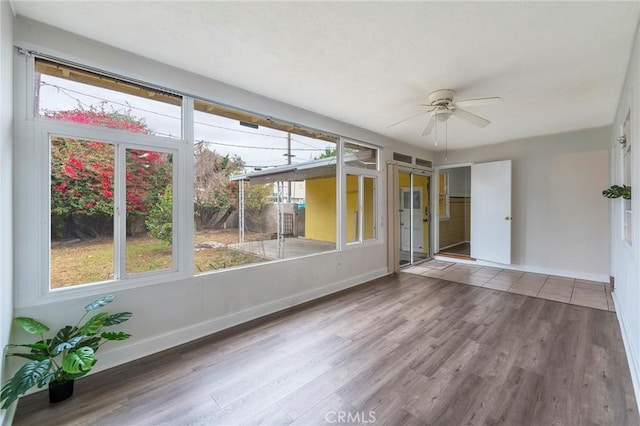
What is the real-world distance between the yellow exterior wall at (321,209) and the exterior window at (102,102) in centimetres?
233

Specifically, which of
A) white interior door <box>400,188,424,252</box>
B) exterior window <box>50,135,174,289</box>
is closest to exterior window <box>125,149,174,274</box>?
exterior window <box>50,135,174,289</box>

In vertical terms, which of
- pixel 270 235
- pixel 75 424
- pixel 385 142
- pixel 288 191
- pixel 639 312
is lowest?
pixel 75 424

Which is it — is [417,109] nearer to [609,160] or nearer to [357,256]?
[357,256]

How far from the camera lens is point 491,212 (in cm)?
540

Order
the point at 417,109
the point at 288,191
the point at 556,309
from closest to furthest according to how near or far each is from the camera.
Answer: the point at 556,309 → the point at 417,109 → the point at 288,191

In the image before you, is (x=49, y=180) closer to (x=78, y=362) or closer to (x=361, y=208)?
(x=78, y=362)

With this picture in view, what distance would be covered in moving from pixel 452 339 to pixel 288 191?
106 inches

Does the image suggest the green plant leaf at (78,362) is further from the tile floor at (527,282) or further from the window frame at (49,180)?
the tile floor at (527,282)

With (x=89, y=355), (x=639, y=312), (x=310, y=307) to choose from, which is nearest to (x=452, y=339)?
(x=639, y=312)

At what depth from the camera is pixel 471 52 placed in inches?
86.0

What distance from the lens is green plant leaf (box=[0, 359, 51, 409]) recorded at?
144 cm

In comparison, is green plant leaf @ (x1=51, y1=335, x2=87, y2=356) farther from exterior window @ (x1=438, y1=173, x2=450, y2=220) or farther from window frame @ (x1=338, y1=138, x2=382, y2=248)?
exterior window @ (x1=438, y1=173, x2=450, y2=220)

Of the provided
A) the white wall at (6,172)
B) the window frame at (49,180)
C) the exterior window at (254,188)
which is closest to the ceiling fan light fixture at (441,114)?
the exterior window at (254,188)

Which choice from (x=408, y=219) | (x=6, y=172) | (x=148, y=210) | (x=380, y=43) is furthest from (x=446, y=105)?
(x=408, y=219)
